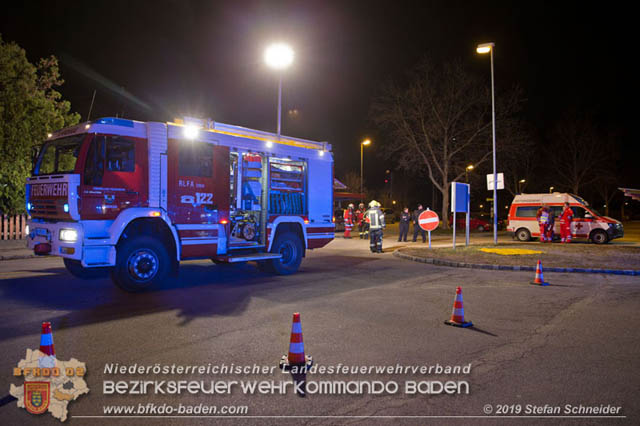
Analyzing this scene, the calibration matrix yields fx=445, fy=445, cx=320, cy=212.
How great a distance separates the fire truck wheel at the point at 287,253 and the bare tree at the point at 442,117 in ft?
77.8

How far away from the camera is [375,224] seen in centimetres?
1694

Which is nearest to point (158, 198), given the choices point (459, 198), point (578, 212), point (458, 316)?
point (458, 316)

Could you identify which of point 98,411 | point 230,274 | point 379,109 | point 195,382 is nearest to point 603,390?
point 195,382

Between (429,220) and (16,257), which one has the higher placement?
(429,220)

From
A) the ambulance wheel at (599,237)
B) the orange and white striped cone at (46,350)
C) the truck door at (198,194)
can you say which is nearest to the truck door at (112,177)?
the truck door at (198,194)

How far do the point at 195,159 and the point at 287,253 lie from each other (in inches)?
141

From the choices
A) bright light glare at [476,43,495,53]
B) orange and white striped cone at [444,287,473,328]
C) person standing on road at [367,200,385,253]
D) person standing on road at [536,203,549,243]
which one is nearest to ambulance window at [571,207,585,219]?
person standing on road at [536,203,549,243]

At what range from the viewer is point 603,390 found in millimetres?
4145

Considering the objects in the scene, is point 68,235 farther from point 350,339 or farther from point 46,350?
point 350,339

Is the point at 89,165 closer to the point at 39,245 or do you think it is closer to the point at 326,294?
the point at 39,245

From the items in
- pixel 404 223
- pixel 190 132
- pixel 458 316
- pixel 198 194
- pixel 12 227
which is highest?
pixel 190 132

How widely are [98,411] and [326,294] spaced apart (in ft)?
17.7

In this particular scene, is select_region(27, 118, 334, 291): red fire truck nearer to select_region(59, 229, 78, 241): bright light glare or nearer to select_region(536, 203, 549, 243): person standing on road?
select_region(59, 229, 78, 241): bright light glare

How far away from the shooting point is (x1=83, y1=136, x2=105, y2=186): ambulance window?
8.08 metres
